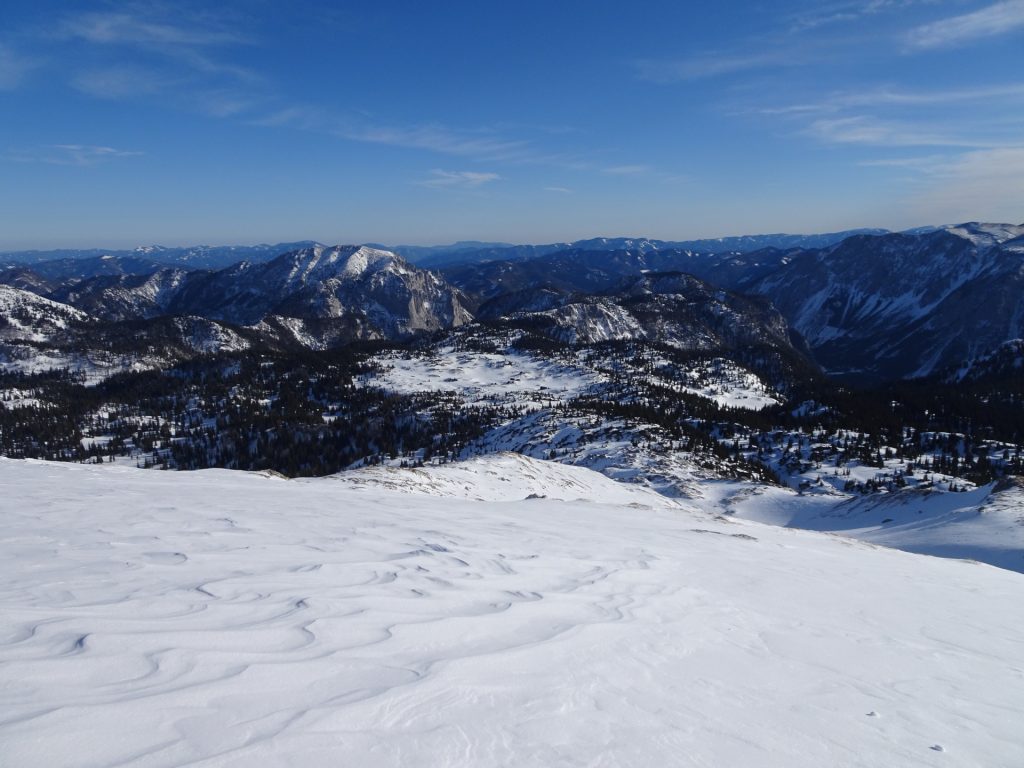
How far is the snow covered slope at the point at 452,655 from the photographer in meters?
4.70

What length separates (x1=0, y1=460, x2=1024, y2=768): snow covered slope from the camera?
185 inches

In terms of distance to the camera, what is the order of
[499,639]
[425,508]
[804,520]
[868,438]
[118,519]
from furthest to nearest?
[868,438]
[804,520]
[425,508]
[118,519]
[499,639]

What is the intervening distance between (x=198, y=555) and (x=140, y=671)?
615 centimetres

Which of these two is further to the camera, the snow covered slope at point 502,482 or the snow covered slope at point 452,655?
the snow covered slope at point 502,482

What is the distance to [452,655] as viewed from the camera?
6.72 metres

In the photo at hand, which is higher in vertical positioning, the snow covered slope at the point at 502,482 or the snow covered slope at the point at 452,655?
the snow covered slope at the point at 452,655

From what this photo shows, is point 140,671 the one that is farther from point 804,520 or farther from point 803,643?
point 804,520

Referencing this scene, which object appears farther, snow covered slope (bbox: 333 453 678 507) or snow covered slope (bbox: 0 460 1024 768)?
snow covered slope (bbox: 333 453 678 507)

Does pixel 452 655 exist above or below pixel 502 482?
above

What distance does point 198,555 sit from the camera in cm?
1093

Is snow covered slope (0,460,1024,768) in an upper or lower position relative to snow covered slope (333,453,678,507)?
upper

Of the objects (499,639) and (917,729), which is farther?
(499,639)

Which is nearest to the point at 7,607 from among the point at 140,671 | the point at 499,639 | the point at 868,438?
the point at 140,671

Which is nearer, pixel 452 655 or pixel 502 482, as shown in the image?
pixel 452 655
